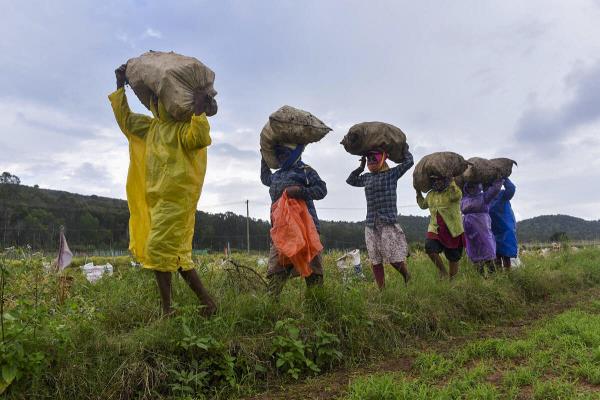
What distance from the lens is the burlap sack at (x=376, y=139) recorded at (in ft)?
17.6

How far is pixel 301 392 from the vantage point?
10.3ft

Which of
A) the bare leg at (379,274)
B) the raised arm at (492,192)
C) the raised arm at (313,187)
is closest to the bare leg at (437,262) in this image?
the raised arm at (492,192)

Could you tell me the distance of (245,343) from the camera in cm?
343

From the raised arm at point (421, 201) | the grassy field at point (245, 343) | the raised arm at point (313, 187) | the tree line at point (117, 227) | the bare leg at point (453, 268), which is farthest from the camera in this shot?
the tree line at point (117, 227)

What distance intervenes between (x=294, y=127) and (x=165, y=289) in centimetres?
179

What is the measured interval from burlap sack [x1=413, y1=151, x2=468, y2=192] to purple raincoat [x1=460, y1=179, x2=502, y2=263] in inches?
28.4

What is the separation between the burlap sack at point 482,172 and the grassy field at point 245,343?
243 centimetres

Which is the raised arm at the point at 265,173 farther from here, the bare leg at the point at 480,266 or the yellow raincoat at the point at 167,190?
the bare leg at the point at 480,266

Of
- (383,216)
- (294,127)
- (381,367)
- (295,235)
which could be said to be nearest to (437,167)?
(383,216)

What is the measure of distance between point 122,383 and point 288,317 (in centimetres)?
137

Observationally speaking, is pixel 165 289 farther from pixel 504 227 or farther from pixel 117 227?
pixel 117 227

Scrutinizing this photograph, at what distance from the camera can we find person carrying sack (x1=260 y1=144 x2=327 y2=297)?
4316 millimetres

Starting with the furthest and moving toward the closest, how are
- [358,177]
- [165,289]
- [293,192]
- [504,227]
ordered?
[504,227]
[358,177]
[293,192]
[165,289]

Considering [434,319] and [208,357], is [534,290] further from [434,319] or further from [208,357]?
[208,357]
